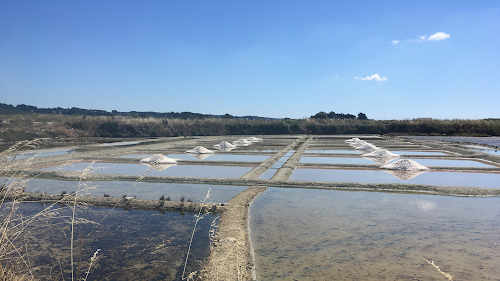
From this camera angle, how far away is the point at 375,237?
5.03m

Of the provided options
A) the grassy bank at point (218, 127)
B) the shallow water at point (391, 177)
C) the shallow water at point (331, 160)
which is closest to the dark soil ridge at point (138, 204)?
the shallow water at point (391, 177)

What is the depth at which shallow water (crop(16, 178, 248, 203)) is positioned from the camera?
7.78 m

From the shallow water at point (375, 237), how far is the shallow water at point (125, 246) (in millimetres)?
1230

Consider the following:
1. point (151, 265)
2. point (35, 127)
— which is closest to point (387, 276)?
point (151, 265)

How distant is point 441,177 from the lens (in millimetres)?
10078

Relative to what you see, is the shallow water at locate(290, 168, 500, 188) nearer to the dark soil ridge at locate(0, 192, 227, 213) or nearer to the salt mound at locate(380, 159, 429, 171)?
the salt mound at locate(380, 159, 429, 171)

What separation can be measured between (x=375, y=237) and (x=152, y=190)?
246 inches

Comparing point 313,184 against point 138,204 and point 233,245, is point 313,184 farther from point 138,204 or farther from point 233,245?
point 233,245

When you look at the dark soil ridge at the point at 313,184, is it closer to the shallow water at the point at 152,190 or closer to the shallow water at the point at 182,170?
the shallow water at the point at 152,190

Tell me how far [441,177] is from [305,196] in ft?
19.0

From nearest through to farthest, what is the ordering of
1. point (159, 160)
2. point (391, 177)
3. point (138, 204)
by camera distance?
point (138, 204) → point (391, 177) → point (159, 160)

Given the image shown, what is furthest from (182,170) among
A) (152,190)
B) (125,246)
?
(125,246)

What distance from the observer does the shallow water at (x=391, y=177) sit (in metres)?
9.26

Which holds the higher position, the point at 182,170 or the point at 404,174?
the point at 404,174
